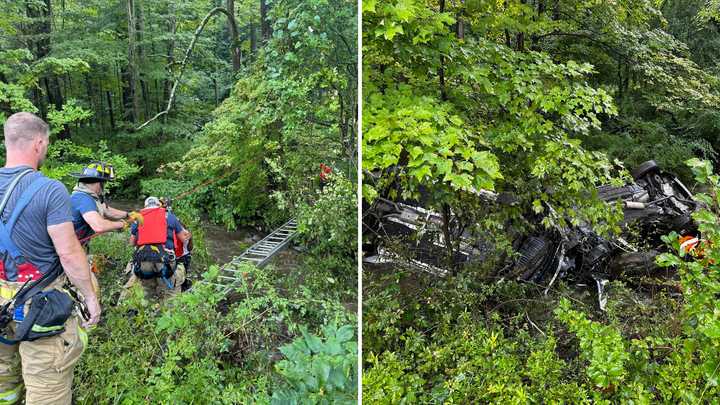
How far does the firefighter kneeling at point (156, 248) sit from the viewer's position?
3176 mm

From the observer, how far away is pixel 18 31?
2.61 m

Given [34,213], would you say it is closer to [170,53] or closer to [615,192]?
[170,53]

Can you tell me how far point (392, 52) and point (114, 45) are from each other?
2.12 m

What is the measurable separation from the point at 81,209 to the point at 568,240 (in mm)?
4363

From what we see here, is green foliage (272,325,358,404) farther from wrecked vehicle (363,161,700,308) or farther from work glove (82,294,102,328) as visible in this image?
wrecked vehicle (363,161,700,308)

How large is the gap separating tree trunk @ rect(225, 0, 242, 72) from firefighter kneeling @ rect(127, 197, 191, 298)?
4.34 ft

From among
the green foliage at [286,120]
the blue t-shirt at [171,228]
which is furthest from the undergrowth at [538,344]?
the blue t-shirt at [171,228]

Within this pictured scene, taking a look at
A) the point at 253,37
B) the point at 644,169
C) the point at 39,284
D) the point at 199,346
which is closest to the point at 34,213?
the point at 39,284

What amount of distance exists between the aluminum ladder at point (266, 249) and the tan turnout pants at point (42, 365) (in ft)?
3.43

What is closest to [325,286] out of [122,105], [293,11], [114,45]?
[293,11]

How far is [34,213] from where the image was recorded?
5.41 feet

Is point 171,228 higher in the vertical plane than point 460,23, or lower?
lower

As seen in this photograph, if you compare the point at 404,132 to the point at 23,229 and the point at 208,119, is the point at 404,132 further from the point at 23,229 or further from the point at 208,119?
the point at 208,119

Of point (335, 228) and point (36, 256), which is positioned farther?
point (335, 228)
